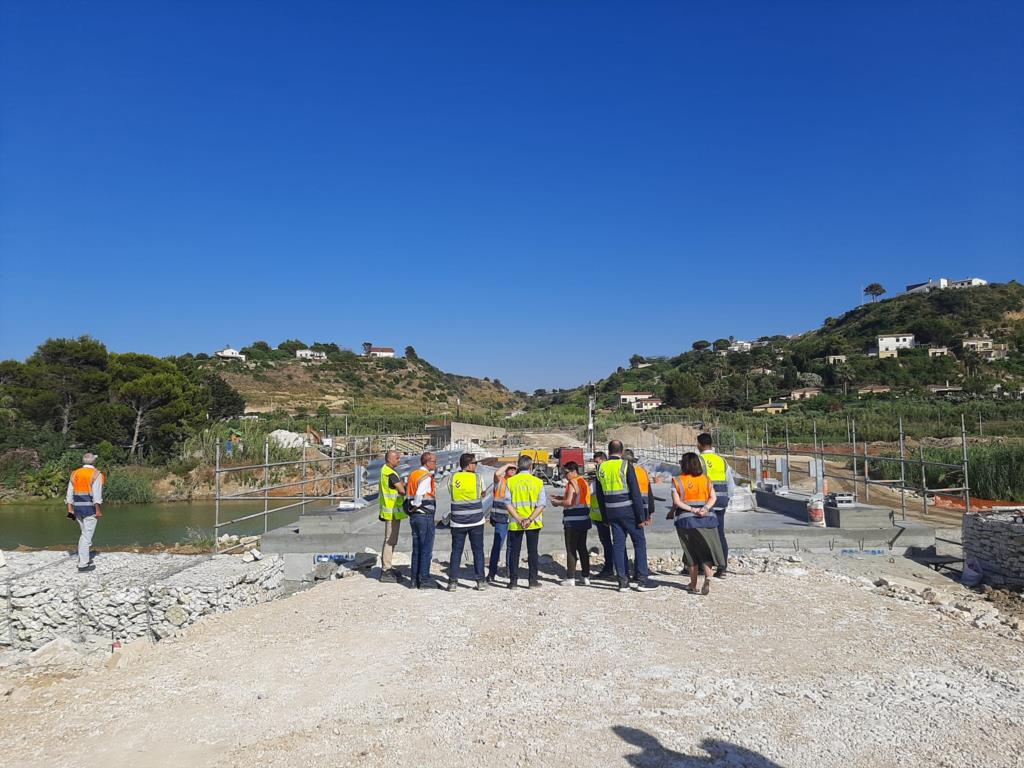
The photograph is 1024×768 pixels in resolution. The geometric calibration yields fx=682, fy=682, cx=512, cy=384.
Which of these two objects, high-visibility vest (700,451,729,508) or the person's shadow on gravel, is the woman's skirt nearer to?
high-visibility vest (700,451,729,508)

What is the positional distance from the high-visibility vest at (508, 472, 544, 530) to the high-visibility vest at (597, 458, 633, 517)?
0.70 m

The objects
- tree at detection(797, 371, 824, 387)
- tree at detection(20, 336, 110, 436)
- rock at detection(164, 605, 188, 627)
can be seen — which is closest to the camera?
rock at detection(164, 605, 188, 627)

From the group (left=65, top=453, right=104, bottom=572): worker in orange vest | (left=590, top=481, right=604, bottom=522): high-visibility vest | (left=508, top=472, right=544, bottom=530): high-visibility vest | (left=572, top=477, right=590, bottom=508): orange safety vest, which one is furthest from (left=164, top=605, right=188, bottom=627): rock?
(left=590, top=481, right=604, bottom=522): high-visibility vest

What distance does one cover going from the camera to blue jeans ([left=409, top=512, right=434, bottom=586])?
7531mm

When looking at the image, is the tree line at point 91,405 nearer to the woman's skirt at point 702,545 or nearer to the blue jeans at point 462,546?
the blue jeans at point 462,546

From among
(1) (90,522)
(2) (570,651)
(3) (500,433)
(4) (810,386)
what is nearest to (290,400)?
(3) (500,433)

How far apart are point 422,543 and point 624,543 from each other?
2250mm

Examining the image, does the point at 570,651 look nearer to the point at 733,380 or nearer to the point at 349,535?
the point at 349,535

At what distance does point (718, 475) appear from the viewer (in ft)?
25.2

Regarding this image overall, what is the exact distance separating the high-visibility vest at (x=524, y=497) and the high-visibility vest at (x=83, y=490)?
5.35m

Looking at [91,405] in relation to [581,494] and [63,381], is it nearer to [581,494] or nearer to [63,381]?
[63,381]

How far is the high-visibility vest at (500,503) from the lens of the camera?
7.39 metres

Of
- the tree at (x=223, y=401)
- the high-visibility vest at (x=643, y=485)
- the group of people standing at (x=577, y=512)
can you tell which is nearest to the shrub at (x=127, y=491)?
the tree at (x=223, y=401)

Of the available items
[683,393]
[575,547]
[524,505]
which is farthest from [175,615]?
[683,393]
